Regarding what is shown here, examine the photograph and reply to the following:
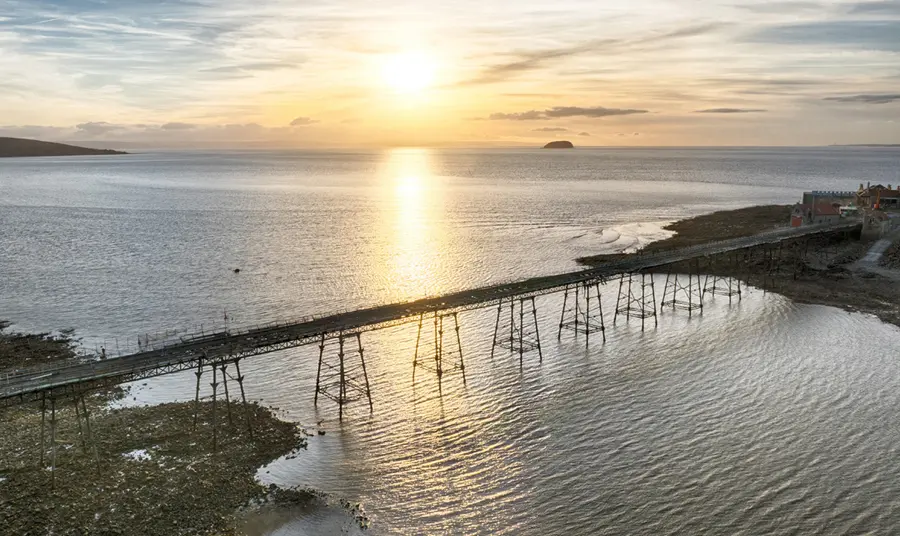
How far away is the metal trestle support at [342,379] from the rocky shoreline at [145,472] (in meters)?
3.66

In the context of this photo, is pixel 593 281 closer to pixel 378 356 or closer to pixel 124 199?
pixel 378 356

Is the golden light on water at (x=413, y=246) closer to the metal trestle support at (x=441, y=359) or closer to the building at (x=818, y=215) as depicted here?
the metal trestle support at (x=441, y=359)

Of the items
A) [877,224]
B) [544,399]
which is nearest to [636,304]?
[544,399]

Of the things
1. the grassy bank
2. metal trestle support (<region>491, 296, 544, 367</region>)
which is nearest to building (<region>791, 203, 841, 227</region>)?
metal trestle support (<region>491, 296, 544, 367</region>)

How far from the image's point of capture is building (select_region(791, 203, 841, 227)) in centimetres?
9238

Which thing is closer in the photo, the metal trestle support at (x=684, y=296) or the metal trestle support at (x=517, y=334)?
the metal trestle support at (x=517, y=334)

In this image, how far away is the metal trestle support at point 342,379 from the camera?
119 feet

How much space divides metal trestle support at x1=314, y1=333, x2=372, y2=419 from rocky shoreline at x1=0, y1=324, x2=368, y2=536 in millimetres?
3656

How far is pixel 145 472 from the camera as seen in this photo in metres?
28.5

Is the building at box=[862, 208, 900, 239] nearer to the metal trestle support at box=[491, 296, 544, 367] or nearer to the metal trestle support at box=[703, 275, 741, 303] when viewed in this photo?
the metal trestle support at box=[703, 275, 741, 303]

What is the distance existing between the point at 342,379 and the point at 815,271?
59.6 metres

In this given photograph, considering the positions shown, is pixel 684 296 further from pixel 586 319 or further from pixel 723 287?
pixel 586 319

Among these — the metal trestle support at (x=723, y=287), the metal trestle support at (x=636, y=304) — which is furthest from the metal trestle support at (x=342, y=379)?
the metal trestle support at (x=723, y=287)

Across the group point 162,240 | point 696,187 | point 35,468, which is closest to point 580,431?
point 35,468
